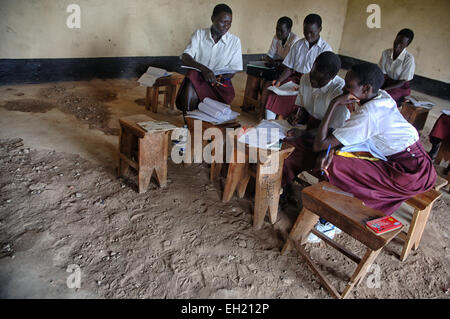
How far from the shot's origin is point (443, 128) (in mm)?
3475

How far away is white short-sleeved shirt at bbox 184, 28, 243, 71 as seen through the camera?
3184mm

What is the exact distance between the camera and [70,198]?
237 cm

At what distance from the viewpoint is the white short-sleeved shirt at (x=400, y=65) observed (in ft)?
13.8

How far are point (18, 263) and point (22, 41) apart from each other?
13.4 feet

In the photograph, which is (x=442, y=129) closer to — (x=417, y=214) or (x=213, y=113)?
(x=417, y=214)

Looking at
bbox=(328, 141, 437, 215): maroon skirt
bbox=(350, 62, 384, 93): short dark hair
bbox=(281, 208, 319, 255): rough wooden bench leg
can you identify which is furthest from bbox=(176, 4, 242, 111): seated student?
bbox=(281, 208, 319, 255): rough wooden bench leg

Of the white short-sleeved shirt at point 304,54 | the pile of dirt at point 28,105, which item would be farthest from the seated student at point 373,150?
the pile of dirt at point 28,105

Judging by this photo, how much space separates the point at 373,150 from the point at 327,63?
27.9 inches

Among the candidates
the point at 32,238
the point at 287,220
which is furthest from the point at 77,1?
the point at 287,220

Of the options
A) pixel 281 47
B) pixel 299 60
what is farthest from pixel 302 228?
pixel 281 47

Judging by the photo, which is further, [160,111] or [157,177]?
[160,111]

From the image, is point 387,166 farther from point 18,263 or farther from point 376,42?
point 376,42

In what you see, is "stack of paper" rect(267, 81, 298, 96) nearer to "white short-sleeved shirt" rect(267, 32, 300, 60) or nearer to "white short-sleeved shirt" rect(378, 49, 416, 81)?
"white short-sleeved shirt" rect(267, 32, 300, 60)

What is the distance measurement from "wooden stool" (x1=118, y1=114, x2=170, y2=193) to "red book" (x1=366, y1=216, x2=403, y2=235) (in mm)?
1576
